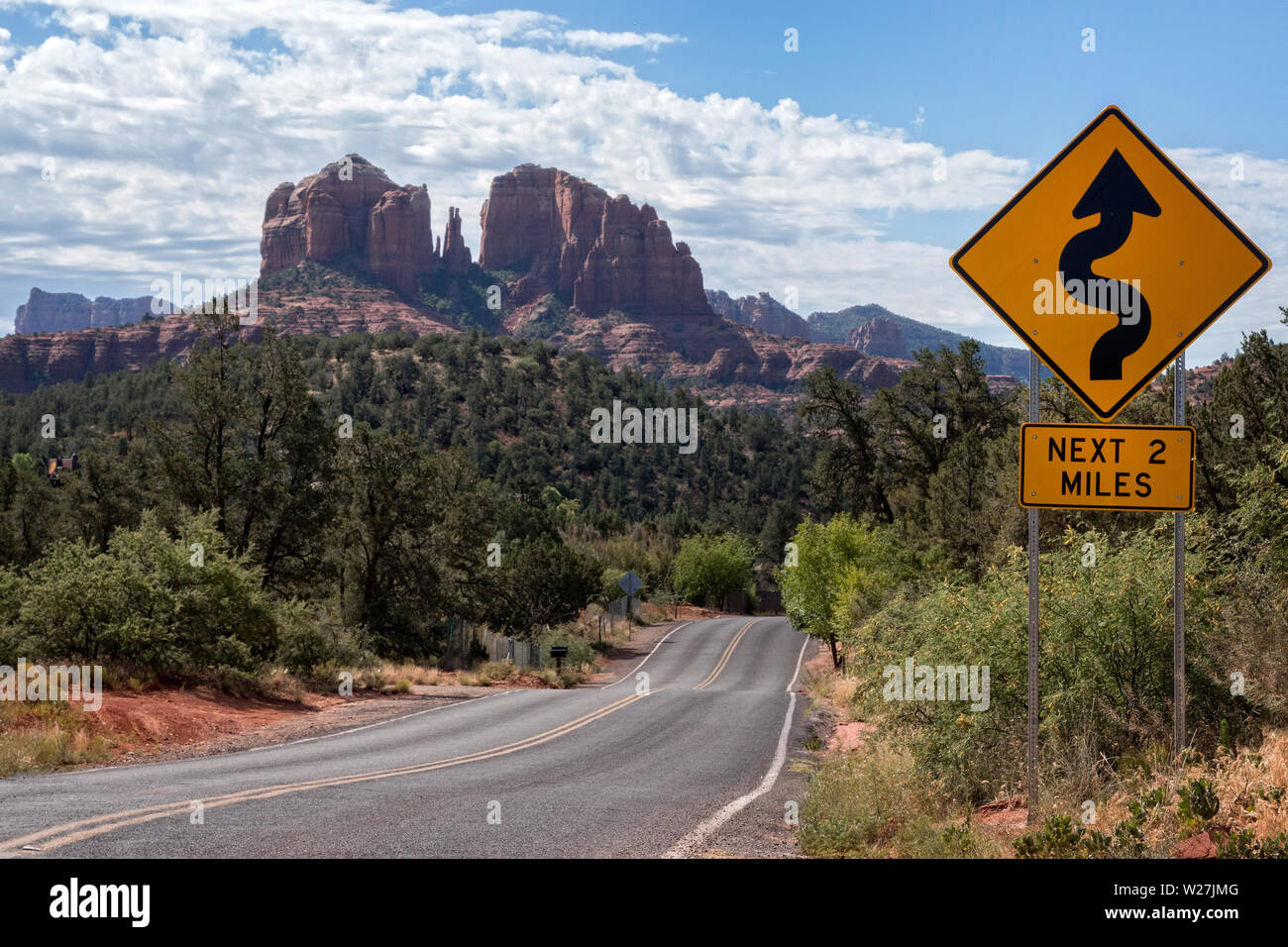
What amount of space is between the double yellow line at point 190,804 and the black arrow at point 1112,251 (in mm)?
6993

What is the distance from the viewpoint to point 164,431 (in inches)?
1237

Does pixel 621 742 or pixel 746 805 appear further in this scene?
pixel 621 742

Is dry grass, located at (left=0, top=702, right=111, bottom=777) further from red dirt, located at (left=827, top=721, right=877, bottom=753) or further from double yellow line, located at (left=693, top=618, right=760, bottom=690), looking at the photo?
double yellow line, located at (left=693, top=618, right=760, bottom=690)

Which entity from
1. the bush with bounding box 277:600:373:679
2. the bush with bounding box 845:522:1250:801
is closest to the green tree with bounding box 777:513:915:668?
the bush with bounding box 277:600:373:679

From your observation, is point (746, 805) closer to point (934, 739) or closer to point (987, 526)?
point (934, 739)

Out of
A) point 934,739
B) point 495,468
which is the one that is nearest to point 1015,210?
point 934,739

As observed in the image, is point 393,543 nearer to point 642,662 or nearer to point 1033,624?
point 642,662

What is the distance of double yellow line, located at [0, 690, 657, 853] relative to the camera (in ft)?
21.7

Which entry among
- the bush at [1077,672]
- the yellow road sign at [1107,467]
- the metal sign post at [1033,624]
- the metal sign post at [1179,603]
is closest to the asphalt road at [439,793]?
the bush at [1077,672]

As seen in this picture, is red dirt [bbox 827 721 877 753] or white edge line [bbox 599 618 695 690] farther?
white edge line [bbox 599 618 695 690]

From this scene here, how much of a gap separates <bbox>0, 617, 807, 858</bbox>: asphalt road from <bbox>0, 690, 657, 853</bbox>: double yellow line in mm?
24

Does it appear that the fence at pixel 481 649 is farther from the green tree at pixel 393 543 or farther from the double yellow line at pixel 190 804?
the double yellow line at pixel 190 804

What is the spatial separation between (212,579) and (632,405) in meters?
90.2
